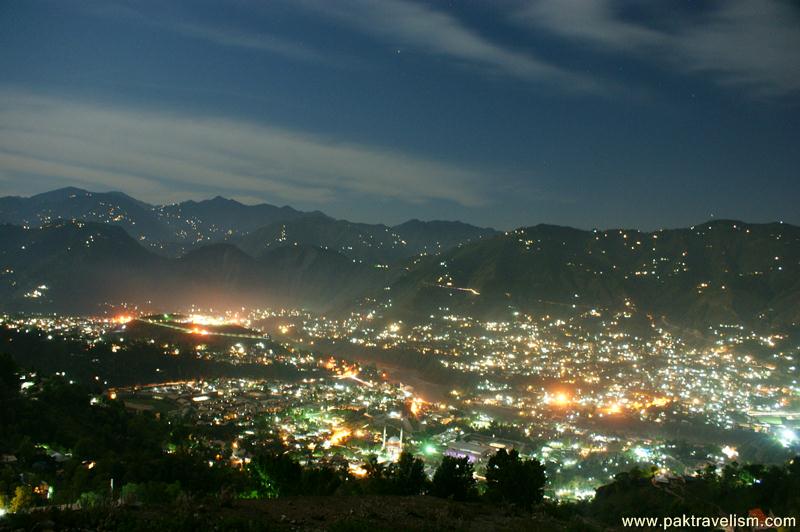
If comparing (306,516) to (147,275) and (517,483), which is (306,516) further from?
(147,275)

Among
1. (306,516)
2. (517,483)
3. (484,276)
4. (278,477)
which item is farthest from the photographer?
(484,276)

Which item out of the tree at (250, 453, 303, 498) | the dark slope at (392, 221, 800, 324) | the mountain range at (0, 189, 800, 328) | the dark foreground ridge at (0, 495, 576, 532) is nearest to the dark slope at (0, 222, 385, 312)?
the mountain range at (0, 189, 800, 328)

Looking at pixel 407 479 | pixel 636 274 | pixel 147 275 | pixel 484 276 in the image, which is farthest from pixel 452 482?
pixel 147 275

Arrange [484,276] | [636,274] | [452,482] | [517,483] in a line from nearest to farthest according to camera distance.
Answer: [452,482] → [517,483] → [636,274] → [484,276]

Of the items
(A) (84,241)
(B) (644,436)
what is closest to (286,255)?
(A) (84,241)

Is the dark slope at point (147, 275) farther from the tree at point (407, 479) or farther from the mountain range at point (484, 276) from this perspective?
the tree at point (407, 479)
